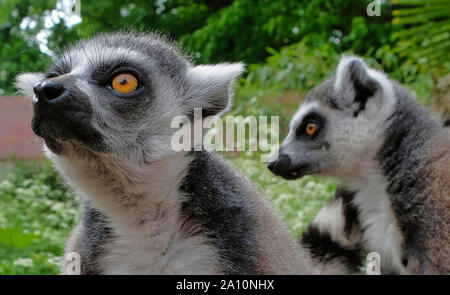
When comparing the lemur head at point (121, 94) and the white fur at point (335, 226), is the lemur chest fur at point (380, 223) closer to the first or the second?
the white fur at point (335, 226)

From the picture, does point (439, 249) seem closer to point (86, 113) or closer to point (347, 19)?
point (86, 113)

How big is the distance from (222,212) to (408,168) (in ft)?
3.89

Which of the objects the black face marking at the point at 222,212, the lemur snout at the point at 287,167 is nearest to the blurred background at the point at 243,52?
the lemur snout at the point at 287,167

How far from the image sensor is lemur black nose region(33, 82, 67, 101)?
1.47 meters

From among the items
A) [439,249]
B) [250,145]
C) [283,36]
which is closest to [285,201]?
[250,145]

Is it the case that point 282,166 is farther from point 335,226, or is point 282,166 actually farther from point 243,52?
point 243,52

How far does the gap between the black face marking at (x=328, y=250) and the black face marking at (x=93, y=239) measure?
1.20m

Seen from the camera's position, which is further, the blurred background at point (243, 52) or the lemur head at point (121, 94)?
the blurred background at point (243, 52)

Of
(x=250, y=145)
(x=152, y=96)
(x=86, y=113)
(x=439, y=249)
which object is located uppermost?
(x=250, y=145)

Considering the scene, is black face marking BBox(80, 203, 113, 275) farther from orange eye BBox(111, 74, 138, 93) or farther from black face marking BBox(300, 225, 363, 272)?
black face marking BBox(300, 225, 363, 272)

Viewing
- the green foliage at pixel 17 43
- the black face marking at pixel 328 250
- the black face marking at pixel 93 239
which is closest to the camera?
the black face marking at pixel 93 239

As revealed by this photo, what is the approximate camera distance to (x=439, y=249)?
2.27 metres

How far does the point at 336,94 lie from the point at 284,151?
42 cm

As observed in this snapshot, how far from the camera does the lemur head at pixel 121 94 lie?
4.97 ft
